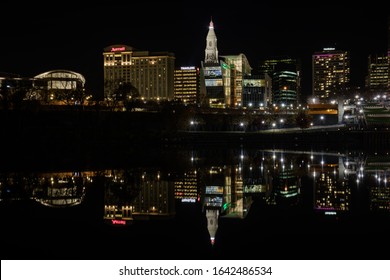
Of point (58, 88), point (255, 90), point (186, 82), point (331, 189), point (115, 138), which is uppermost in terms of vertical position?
point (186, 82)

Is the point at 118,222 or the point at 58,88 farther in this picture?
the point at 58,88

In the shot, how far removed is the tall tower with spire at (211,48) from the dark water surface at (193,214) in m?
139

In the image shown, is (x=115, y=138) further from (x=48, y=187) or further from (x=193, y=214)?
(x=193, y=214)

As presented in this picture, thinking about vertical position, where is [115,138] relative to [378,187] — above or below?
above

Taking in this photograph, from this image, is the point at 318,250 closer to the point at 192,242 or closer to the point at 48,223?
the point at 192,242

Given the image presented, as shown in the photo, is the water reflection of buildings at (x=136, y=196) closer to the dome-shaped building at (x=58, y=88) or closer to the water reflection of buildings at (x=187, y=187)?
the water reflection of buildings at (x=187, y=187)

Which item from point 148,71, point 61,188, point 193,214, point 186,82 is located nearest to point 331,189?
point 193,214

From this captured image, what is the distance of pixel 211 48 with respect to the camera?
6895 inches

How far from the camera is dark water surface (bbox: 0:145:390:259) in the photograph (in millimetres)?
15719

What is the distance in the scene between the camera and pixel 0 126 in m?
64.5

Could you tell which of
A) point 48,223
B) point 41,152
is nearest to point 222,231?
point 48,223

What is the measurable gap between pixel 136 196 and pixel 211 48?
502 feet

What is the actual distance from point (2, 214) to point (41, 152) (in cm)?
3505

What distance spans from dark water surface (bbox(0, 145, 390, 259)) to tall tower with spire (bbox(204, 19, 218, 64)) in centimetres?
13934
